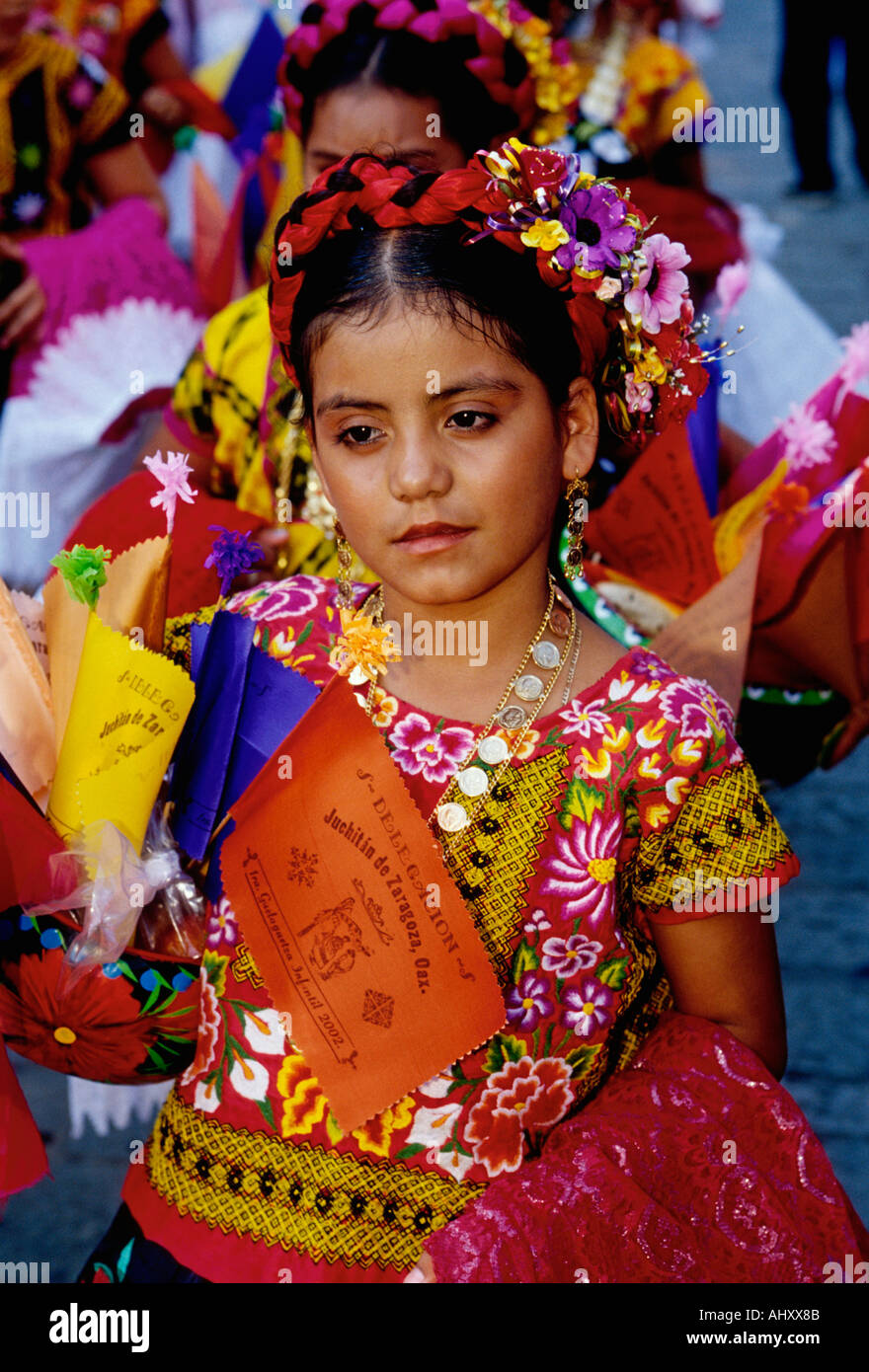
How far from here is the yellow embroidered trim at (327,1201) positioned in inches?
58.8

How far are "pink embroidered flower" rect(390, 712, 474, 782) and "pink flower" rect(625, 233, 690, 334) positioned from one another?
461mm

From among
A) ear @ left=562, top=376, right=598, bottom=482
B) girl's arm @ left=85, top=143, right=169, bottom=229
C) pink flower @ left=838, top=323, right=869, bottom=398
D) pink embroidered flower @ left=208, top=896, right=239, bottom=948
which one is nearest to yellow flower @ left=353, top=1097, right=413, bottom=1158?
pink embroidered flower @ left=208, top=896, right=239, bottom=948

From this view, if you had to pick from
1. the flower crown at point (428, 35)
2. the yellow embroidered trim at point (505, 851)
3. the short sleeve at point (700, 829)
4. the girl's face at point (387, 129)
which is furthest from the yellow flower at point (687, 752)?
the flower crown at point (428, 35)

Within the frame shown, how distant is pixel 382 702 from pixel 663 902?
1.17 ft

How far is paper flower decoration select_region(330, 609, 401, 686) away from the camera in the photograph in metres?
1.48

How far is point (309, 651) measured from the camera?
1630 millimetres

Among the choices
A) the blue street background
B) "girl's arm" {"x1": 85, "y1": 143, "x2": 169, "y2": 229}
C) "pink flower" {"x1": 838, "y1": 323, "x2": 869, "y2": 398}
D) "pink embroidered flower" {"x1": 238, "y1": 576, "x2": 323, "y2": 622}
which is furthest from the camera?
→ "girl's arm" {"x1": 85, "y1": 143, "x2": 169, "y2": 229}

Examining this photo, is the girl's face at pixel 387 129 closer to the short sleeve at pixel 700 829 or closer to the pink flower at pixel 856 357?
the pink flower at pixel 856 357

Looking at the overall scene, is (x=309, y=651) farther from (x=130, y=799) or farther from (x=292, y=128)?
(x=292, y=128)

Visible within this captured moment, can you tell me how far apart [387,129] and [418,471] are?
1.21 metres

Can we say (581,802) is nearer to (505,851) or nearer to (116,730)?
(505,851)

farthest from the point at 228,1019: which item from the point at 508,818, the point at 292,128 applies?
the point at 292,128

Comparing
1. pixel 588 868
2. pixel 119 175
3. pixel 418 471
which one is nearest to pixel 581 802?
pixel 588 868

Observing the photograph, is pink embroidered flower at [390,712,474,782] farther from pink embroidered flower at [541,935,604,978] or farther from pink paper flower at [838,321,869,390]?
pink paper flower at [838,321,869,390]
